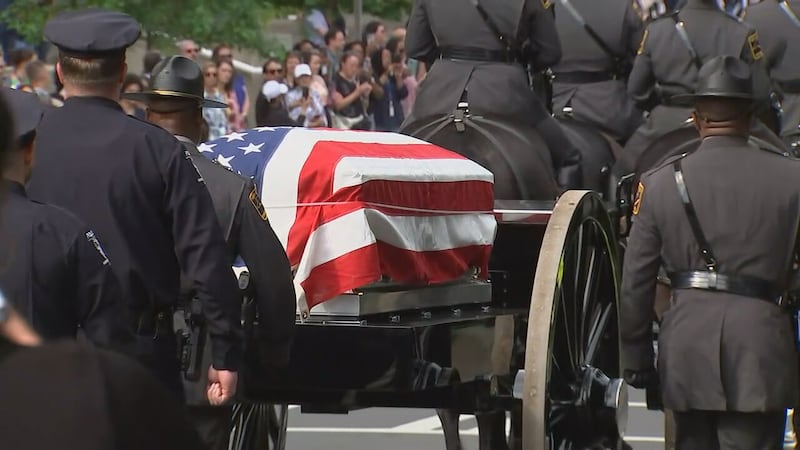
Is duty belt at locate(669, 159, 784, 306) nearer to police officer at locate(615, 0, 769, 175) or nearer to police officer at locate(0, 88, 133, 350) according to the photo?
police officer at locate(0, 88, 133, 350)

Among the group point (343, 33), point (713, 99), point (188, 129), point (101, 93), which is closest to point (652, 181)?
point (713, 99)

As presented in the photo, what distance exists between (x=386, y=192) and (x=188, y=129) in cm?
69

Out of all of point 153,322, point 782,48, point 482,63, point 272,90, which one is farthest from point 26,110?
point 272,90

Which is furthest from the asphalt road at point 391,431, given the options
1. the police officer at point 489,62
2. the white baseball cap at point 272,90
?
the white baseball cap at point 272,90

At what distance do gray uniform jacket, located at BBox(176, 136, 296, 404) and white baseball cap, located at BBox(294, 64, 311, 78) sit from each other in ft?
44.2

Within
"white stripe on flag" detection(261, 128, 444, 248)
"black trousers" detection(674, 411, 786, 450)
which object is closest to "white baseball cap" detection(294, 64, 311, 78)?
"black trousers" detection(674, 411, 786, 450)

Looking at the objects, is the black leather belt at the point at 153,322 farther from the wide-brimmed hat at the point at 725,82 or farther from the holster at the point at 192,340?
the wide-brimmed hat at the point at 725,82

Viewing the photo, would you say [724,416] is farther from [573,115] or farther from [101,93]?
[573,115]

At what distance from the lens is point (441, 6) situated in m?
9.21

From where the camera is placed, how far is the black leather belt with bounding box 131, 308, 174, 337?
5.15m

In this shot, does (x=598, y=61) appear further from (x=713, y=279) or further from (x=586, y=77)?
(x=713, y=279)

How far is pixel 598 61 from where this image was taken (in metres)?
11.8

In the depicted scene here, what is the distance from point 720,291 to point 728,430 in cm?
49

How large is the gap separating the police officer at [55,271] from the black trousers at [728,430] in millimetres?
2628
